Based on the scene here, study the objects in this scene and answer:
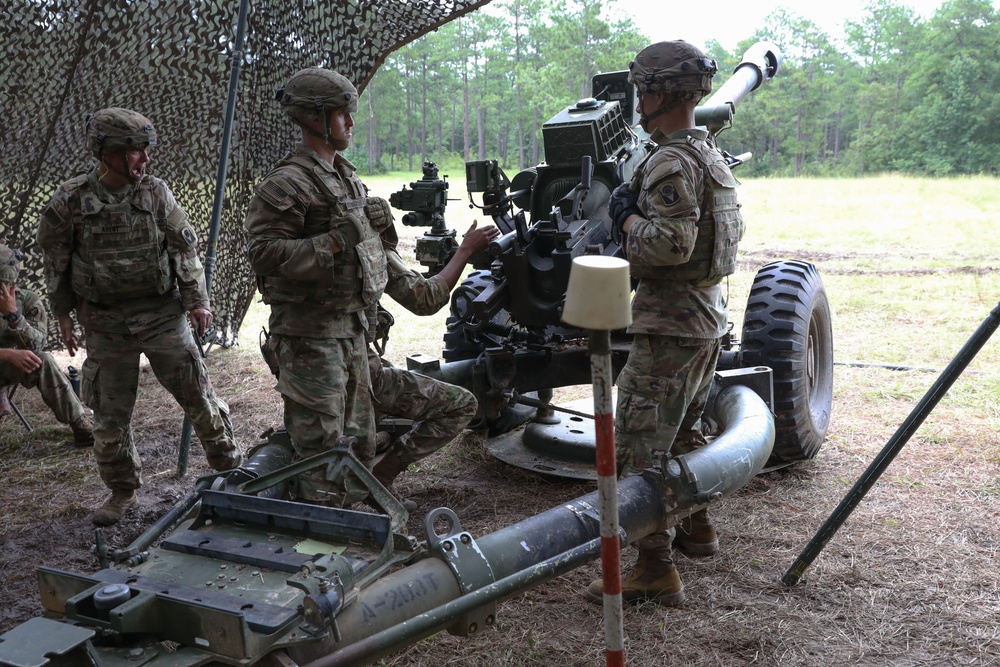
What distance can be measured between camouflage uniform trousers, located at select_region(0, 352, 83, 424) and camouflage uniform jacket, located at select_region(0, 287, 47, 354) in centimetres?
10

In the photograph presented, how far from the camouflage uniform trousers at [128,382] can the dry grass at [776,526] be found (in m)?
0.34

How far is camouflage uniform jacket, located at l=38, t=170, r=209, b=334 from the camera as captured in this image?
4.38m

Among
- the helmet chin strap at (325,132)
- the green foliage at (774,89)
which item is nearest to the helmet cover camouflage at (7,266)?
the helmet chin strap at (325,132)

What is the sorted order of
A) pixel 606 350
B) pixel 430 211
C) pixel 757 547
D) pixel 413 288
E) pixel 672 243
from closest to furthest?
pixel 606 350
pixel 672 243
pixel 413 288
pixel 757 547
pixel 430 211

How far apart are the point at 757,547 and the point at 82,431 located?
14.1 ft

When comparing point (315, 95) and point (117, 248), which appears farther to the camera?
point (117, 248)

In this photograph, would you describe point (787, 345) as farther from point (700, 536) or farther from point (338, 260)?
point (338, 260)

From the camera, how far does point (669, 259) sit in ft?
10.8

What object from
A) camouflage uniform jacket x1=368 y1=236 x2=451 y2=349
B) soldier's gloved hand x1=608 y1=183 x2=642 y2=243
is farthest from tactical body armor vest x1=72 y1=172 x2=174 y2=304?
soldier's gloved hand x1=608 y1=183 x2=642 y2=243

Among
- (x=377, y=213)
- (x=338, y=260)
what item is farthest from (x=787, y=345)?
(x=338, y=260)

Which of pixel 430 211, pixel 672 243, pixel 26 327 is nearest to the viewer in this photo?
pixel 672 243

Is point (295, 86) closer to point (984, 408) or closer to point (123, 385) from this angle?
point (123, 385)

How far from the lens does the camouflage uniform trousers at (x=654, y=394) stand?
3.48 meters

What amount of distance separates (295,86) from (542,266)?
1591 mm
